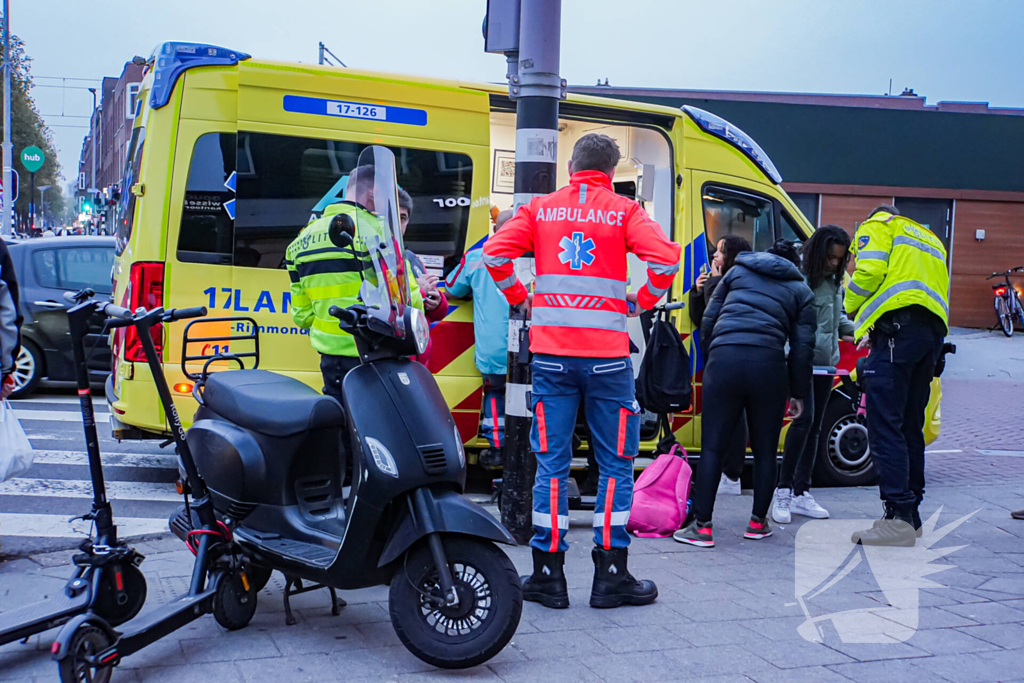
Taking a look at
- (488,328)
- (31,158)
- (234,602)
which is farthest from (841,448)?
(31,158)

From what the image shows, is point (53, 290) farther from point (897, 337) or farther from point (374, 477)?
point (897, 337)

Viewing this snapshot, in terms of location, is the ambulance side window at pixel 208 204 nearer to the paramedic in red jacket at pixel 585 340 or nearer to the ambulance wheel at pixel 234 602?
the paramedic in red jacket at pixel 585 340

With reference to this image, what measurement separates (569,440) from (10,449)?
2738 millimetres

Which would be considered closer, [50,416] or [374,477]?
[374,477]

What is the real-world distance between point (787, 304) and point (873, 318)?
1.88 ft

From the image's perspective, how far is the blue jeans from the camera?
13.9 feet

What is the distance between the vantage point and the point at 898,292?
553 cm

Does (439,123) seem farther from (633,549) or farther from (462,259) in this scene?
(633,549)

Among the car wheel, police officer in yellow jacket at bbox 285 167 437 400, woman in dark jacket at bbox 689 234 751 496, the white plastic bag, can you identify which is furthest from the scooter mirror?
the car wheel

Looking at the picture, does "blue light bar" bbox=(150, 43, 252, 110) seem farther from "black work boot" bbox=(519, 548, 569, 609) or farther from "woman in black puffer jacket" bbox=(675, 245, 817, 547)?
"black work boot" bbox=(519, 548, 569, 609)

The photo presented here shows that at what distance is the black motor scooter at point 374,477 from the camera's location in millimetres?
3445

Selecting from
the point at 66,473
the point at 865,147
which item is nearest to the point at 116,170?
the point at 865,147

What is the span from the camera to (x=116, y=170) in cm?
8781

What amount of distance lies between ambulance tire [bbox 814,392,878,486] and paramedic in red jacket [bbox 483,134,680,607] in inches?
136
